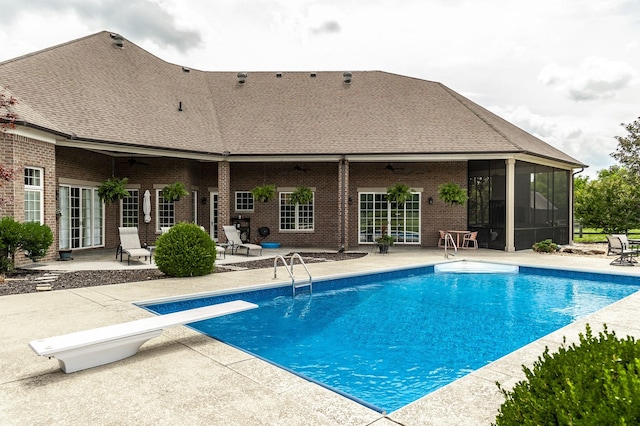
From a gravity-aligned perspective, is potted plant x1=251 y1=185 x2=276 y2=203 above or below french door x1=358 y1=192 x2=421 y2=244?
above

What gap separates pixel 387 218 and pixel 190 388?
14969 mm

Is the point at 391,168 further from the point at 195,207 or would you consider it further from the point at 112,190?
the point at 112,190

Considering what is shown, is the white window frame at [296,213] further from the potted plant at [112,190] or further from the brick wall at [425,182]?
the potted plant at [112,190]

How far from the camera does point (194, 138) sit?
16172 mm

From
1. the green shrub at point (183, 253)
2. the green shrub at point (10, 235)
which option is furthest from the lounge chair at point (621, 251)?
the green shrub at point (10, 235)

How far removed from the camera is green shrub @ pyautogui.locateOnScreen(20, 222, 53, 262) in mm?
10336

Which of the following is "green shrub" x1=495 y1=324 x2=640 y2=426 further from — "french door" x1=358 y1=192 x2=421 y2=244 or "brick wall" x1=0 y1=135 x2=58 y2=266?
"french door" x1=358 y1=192 x2=421 y2=244

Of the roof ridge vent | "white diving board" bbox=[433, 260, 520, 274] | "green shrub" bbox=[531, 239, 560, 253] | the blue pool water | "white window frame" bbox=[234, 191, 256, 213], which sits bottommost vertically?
the blue pool water

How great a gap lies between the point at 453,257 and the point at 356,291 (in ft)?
18.2

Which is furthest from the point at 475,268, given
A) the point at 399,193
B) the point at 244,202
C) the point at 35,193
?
the point at 35,193

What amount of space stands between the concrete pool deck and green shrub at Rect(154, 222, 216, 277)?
352cm

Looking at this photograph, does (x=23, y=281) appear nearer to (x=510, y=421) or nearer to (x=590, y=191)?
(x=510, y=421)

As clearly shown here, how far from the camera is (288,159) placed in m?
16.3

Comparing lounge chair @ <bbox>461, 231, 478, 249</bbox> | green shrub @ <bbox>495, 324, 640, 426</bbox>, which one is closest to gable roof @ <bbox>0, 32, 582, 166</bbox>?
lounge chair @ <bbox>461, 231, 478, 249</bbox>
